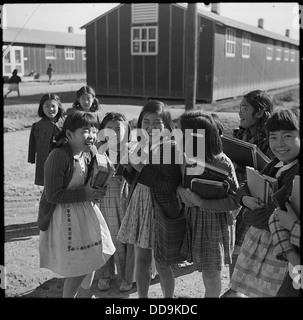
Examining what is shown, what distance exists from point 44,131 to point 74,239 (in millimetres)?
2113

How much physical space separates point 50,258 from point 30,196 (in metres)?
3.52

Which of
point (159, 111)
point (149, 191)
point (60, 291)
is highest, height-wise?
point (159, 111)

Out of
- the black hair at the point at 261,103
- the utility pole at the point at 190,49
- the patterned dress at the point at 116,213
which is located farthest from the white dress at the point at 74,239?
the utility pole at the point at 190,49

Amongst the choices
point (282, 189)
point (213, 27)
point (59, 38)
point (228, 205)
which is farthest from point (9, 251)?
point (59, 38)

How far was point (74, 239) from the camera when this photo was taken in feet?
8.77

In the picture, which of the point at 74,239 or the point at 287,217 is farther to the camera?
the point at 74,239

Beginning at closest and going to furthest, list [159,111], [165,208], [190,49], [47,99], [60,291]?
1. [165,208]
2. [159,111]
3. [60,291]
4. [47,99]
5. [190,49]

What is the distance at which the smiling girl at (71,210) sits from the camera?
262 centimetres

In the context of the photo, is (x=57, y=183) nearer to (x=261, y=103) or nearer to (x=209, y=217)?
(x=209, y=217)

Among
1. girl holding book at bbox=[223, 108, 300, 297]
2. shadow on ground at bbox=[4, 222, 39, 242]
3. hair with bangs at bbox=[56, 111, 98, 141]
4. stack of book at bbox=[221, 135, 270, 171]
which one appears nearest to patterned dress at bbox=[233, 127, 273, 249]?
stack of book at bbox=[221, 135, 270, 171]

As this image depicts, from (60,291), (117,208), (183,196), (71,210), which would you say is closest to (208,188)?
(183,196)

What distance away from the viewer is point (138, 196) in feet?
10.0

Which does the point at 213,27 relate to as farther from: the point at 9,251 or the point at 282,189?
the point at 282,189

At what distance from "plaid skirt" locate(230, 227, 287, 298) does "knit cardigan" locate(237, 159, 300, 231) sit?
86 mm
